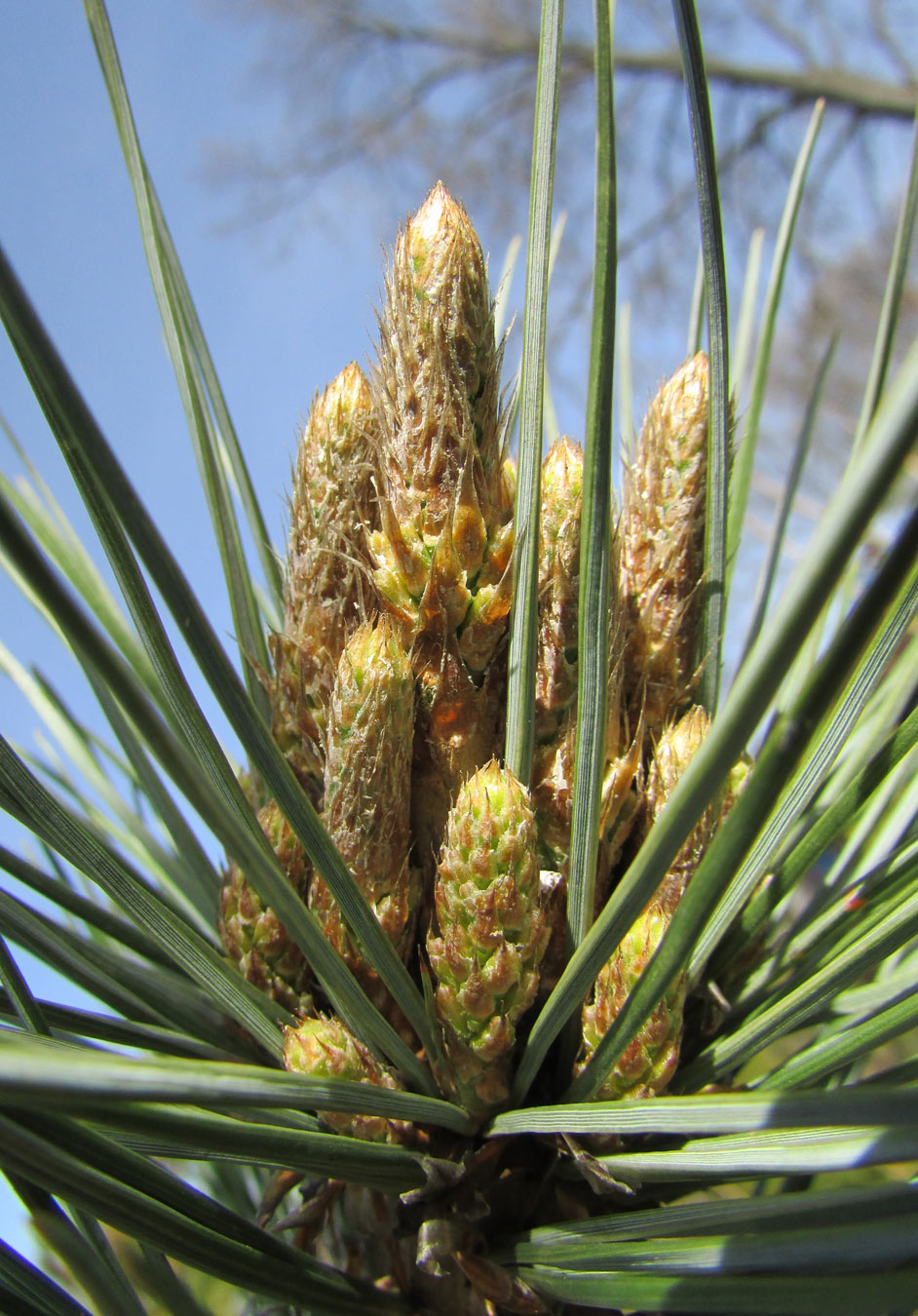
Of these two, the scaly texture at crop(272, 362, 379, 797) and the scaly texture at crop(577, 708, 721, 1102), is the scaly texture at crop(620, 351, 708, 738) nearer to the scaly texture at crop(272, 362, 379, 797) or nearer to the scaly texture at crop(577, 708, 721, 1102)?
the scaly texture at crop(577, 708, 721, 1102)

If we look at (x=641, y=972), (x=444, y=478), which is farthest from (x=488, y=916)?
(x=444, y=478)

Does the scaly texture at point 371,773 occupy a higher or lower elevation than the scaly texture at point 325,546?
lower

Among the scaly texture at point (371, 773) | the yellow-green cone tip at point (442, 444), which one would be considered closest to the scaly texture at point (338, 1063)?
the scaly texture at point (371, 773)

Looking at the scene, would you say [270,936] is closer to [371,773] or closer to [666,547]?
[371,773]

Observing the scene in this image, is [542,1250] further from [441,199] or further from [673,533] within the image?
[441,199]

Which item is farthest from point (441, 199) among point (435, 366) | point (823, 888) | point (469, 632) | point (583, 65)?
point (583, 65)

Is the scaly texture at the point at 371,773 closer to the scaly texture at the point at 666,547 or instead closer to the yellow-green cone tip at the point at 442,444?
the yellow-green cone tip at the point at 442,444
